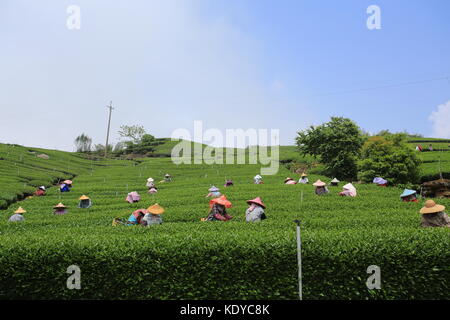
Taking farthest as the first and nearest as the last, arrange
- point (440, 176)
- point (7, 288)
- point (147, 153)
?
point (147, 153), point (440, 176), point (7, 288)

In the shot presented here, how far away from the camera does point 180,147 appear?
314 ft

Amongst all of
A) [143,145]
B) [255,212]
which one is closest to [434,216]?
[255,212]

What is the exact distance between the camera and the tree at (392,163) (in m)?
30.4

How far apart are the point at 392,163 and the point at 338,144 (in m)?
9.36

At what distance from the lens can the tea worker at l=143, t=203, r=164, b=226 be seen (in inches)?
570

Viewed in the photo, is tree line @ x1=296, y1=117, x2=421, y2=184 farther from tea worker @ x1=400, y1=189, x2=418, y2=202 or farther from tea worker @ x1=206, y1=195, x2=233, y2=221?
tea worker @ x1=206, y1=195, x2=233, y2=221

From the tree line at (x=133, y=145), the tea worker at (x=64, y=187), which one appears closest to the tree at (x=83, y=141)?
the tree line at (x=133, y=145)

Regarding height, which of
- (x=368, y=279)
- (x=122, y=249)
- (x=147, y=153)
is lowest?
(x=368, y=279)

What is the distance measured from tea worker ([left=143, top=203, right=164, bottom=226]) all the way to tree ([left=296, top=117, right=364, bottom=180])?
29524mm

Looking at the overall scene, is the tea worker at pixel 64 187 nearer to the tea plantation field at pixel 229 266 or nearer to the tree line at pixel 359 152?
the tea plantation field at pixel 229 266
